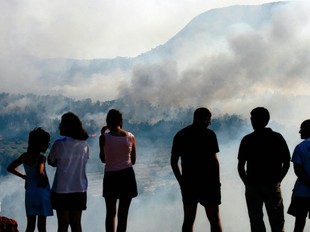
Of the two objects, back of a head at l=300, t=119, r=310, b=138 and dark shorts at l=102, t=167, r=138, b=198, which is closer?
back of a head at l=300, t=119, r=310, b=138

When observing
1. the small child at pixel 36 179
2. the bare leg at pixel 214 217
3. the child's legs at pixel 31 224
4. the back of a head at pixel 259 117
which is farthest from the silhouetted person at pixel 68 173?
the back of a head at pixel 259 117

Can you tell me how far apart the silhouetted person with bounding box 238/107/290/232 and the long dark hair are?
2007 mm

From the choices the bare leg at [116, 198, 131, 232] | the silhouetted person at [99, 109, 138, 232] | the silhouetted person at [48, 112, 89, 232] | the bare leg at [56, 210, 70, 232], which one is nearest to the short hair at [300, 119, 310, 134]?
the silhouetted person at [99, 109, 138, 232]

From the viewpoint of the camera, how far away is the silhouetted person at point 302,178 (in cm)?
693

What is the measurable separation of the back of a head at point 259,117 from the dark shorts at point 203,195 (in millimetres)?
923

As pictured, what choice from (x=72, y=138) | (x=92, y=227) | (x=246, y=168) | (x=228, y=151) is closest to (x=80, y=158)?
(x=72, y=138)

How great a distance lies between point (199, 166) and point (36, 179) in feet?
6.83

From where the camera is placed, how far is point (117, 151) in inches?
282

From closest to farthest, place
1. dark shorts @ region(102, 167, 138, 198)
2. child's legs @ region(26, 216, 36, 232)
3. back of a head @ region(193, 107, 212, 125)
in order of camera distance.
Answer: back of a head @ region(193, 107, 212, 125), child's legs @ region(26, 216, 36, 232), dark shorts @ region(102, 167, 138, 198)

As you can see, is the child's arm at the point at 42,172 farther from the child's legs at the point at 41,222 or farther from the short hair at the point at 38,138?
the child's legs at the point at 41,222

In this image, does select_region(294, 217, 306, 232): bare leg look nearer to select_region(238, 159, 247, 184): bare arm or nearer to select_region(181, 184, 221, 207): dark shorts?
select_region(238, 159, 247, 184): bare arm

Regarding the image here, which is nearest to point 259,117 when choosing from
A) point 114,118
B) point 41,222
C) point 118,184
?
point 114,118

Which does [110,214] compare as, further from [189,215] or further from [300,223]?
[300,223]

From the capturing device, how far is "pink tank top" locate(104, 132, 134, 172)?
716 centimetres
